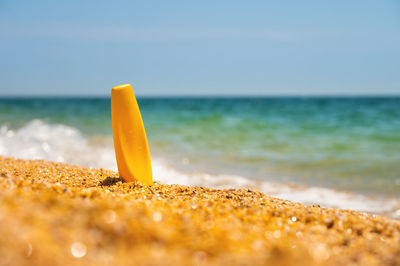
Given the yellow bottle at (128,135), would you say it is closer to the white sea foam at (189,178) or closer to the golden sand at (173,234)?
the golden sand at (173,234)

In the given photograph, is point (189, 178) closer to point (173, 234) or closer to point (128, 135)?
point (128, 135)

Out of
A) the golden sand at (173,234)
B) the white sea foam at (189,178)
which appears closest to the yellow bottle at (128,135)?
the golden sand at (173,234)

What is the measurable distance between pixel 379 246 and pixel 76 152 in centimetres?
726

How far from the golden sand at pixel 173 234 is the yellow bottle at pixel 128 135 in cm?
97

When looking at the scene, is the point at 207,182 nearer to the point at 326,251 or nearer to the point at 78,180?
the point at 78,180

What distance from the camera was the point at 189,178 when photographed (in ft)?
19.8

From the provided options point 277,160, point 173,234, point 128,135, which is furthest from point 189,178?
point 173,234

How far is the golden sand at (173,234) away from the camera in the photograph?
5.47 ft

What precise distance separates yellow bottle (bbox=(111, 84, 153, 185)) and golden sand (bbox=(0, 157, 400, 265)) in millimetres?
967

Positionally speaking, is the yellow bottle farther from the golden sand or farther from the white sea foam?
the white sea foam

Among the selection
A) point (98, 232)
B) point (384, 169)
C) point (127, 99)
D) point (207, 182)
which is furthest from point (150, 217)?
point (384, 169)

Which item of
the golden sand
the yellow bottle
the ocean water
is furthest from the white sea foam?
the golden sand

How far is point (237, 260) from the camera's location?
5.59 ft

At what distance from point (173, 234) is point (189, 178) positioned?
13.5 ft
